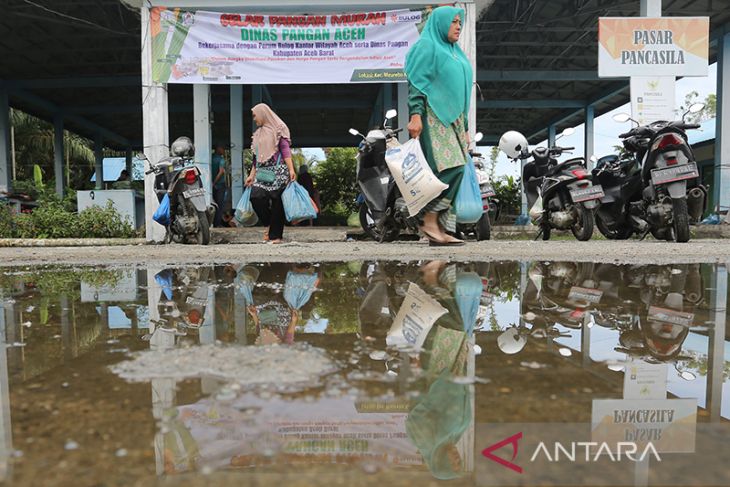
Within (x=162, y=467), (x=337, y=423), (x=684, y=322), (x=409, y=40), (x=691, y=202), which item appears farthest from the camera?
(x=409, y=40)

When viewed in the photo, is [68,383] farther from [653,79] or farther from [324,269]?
[653,79]

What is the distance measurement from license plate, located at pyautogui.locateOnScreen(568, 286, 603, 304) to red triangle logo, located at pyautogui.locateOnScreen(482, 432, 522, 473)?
151 cm

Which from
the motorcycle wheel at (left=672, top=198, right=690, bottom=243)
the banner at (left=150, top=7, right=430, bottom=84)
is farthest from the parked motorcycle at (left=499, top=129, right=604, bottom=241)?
the banner at (left=150, top=7, right=430, bottom=84)

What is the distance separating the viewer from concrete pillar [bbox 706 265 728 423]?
1182 millimetres

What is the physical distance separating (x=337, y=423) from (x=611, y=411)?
56 cm

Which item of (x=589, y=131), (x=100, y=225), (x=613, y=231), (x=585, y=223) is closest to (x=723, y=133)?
(x=613, y=231)

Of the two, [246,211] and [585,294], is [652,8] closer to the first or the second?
[246,211]

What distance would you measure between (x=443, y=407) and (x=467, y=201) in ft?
13.1

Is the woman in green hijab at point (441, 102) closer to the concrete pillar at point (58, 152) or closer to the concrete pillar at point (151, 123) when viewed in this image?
the concrete pillar at point (151, 123)

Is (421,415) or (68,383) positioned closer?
(421,415)

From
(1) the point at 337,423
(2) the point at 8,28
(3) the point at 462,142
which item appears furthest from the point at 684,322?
(2) the point at 8,28

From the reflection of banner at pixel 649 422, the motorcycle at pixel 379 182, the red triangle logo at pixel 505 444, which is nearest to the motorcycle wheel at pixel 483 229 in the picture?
the motorcycle at pixel 379 182

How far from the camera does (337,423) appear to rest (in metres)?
1.06

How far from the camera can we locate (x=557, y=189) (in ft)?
21.7
